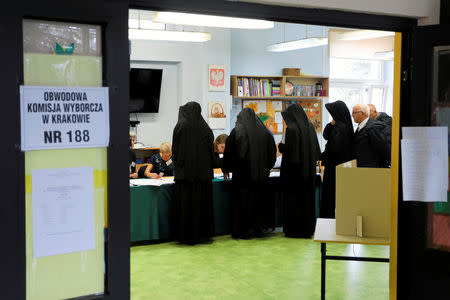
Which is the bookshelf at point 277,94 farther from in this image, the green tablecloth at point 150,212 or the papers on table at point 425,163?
the papers on table at point 425,163

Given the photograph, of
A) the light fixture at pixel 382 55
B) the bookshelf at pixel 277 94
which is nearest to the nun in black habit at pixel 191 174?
the light fixture at pixel 382 55

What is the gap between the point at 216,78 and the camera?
9.59m

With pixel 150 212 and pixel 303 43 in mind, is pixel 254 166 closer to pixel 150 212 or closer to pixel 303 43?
pixel 150 212

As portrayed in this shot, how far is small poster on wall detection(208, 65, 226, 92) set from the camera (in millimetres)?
9555

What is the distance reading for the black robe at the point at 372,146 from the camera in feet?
20.3

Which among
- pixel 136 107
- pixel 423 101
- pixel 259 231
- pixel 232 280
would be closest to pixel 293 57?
pixel 136 107

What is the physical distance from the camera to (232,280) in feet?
16.1

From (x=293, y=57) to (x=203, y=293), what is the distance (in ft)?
22.9

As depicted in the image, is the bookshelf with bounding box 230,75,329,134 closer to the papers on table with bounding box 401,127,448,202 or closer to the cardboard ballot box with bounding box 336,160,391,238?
the cardboard ballot box with bounding box 336,160,391,238

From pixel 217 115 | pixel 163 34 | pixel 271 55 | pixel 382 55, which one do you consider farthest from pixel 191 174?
pixel 271 55

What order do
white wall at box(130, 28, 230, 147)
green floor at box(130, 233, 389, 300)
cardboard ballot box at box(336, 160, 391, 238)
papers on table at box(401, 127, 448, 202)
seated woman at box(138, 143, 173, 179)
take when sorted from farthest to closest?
white wall at box(130, 28, 230, 147) < seated woman at box(138, 143, 173, 179) < green floor at box(130, 233, 389, 300) < cardboard ballot box at box(336, 160, 391, 238) < papers on table at box(401, 127, 448, 202)

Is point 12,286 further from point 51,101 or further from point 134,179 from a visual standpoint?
point 134,179

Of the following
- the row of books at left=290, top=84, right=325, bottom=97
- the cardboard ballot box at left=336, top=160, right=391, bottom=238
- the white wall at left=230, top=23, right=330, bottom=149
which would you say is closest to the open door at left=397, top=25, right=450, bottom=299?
the cardboard ballot box at left=336, top=160, right=391, bottom=238

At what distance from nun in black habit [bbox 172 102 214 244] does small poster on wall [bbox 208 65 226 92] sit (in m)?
3.42
